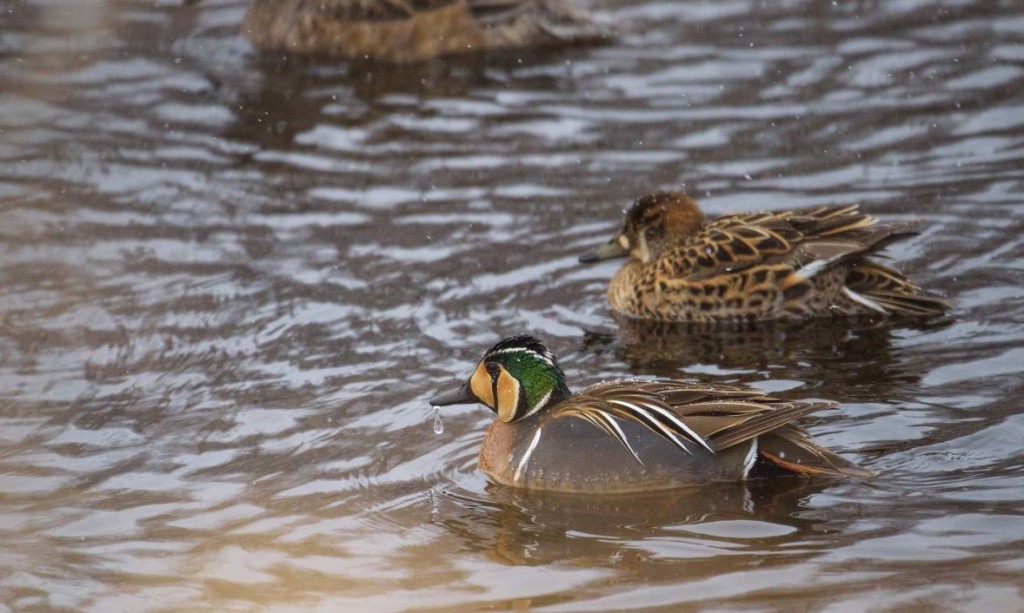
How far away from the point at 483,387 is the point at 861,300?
3.02 m

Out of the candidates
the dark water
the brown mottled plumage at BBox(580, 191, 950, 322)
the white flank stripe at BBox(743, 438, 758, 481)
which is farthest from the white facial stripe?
the brown mottled plumage at BBox(580, 191, 950, 322)

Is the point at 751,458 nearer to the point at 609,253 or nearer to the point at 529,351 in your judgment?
the point at 529,351

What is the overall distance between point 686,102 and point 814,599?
27.2 feet

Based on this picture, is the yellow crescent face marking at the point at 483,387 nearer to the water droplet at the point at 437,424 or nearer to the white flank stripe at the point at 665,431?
the water droplet at the point at 437,424

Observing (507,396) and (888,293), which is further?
(888,293)

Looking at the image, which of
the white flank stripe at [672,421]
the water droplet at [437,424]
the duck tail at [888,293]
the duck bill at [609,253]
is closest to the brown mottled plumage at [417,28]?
the duck bill at [609,253]

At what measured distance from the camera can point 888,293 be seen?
32.1 feet

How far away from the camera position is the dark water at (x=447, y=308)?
22.1 ft

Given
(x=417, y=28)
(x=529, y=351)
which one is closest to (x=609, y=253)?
(x=529, y=351)

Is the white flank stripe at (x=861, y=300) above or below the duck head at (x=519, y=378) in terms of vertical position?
below

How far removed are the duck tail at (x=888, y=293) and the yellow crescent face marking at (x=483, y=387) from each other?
9.73ft

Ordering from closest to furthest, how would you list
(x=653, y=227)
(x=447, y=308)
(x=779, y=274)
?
(x=779, y=274)
(x=447, y=308)
(x=653, y=227)

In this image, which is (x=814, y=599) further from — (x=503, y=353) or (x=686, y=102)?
(x=686, y=102)

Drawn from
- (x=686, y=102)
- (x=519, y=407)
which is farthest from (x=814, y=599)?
(x=686, y=102)
